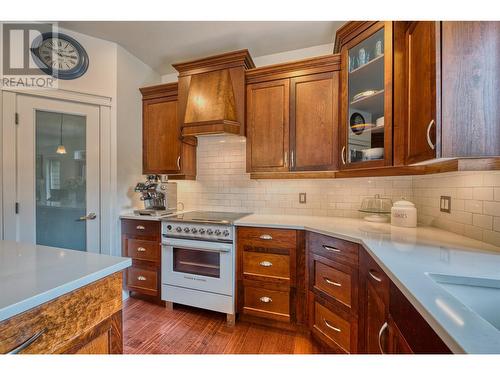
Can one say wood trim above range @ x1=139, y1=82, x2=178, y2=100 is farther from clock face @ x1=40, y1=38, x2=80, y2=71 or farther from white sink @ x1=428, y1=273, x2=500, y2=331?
white sink @ x1=428, y1=273, x2=500, y2=331

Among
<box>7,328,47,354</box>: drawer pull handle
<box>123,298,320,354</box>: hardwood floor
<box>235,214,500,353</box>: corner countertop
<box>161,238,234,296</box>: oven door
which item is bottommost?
<box>123,298,320,354</box>: hardwood floor

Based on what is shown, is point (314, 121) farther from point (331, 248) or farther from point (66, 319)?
point (66, 319)

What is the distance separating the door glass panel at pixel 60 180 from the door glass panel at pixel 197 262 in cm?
96

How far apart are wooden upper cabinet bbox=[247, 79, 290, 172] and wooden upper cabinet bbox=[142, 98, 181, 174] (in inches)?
34.3

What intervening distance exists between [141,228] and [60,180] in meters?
0.84

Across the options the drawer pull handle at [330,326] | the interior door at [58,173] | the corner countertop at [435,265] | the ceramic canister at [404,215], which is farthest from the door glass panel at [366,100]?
the interior door at [58,173]

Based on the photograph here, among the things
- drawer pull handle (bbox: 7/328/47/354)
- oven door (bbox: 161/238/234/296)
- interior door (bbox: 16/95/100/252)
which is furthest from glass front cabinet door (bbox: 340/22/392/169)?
interior door (bbox: 16/95/100/252)

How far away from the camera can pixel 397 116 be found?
140cm

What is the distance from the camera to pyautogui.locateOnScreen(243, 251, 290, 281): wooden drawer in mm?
1814

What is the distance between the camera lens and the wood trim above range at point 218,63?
2111mm

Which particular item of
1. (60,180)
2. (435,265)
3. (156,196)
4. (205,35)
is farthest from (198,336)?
(205,35)

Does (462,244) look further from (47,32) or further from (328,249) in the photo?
(47,32)
